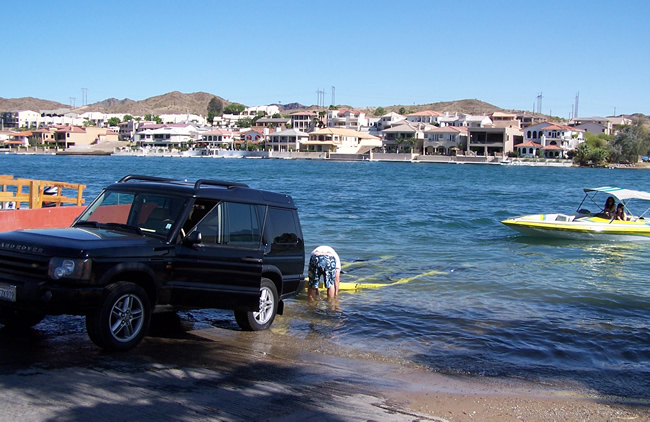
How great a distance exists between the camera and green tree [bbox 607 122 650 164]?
428ft

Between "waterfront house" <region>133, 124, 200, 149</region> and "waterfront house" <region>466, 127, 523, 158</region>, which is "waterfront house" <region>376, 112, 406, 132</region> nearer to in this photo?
"waterfront house" <region>466, 127, 523, 158</region>

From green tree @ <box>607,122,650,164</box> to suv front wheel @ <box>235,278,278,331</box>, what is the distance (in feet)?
449

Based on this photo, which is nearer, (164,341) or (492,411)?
(492,411)

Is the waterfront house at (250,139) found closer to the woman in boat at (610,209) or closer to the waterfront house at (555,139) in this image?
the waterfront house at (555,139)

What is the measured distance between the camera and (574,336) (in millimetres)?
10828

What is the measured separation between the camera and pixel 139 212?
7977 mm

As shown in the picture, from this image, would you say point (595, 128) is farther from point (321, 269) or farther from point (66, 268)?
point (66, 268)

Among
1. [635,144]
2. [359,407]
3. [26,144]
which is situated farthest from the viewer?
[26,144]

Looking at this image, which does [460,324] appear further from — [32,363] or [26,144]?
[26,144]

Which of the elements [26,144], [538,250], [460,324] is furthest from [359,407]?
[26,144]

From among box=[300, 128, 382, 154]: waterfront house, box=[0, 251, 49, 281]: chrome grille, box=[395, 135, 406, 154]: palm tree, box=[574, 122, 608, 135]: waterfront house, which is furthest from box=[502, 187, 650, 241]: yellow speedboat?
box=[574, 122, 608, 135]: waterfront house

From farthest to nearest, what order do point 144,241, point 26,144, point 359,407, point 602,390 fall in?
1. point 26,144
2. point 602,390
3. point 144,241
4. point 359,407

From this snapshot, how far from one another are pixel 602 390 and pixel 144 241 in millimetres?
5896

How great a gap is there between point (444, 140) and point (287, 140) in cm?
4081
